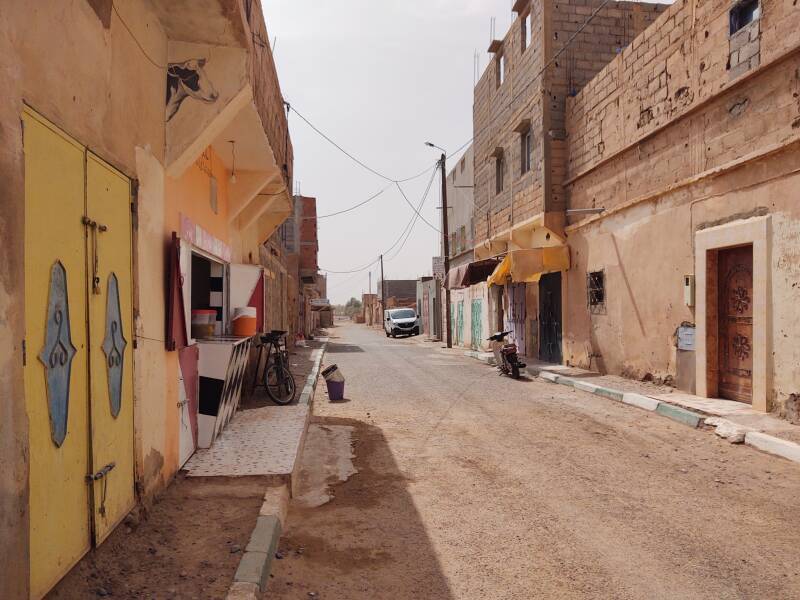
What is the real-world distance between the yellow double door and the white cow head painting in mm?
1271

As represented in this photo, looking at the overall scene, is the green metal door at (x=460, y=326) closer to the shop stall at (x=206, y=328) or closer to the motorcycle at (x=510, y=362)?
the motorcycle at (x=510, y=362)

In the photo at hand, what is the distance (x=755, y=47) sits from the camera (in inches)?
332

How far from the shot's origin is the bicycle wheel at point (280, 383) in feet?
30.1

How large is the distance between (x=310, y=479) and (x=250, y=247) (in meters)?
6.12

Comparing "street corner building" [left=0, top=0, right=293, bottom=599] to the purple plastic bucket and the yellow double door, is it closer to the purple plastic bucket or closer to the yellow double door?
the yellow double door

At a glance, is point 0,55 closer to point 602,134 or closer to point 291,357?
point 602,134

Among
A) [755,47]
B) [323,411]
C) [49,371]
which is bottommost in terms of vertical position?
[323,411]

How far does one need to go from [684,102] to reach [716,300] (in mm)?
3503

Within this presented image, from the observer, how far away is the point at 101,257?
338cm

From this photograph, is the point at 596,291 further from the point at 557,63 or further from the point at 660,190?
the point at 557,63

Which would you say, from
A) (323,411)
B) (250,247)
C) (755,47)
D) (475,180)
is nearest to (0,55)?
(323,411)

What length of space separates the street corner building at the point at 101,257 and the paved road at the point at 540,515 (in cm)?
123

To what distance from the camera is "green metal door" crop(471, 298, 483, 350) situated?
23477 mm

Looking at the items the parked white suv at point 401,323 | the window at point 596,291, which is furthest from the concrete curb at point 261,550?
the parked white suv at point 401,323
